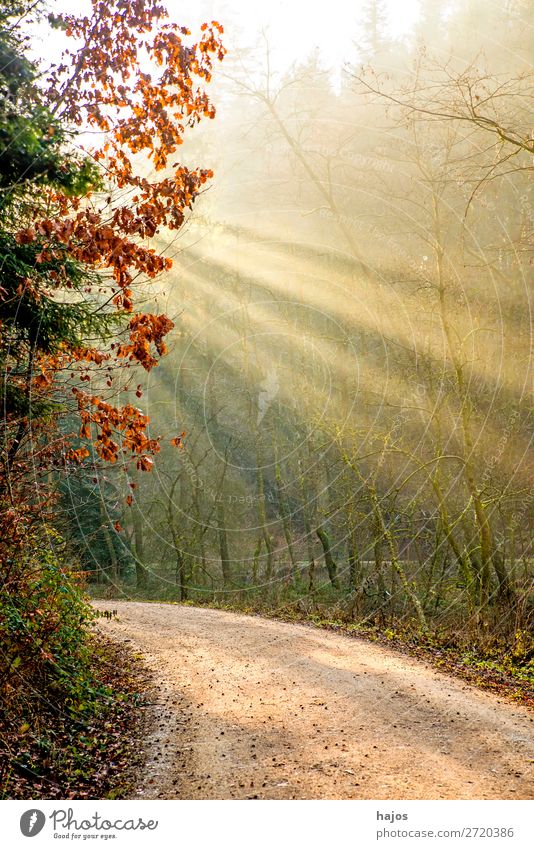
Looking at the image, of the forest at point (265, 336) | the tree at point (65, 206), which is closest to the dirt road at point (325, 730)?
the forest at point (265, 336)

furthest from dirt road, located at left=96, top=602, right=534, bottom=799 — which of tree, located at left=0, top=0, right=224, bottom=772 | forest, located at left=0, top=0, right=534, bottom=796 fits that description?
tree, located at left=0, top=0, right=224, bottom=772

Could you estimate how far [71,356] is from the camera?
24.2 ft

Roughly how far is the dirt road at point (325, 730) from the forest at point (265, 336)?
1.15m

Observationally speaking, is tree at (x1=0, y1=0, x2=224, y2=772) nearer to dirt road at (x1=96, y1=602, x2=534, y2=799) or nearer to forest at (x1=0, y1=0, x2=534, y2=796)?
forest at (x1=0, y1=0, x2=534, y2=796)

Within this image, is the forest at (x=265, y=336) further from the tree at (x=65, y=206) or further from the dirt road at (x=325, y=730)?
the dirt road at (x=325, y=730)

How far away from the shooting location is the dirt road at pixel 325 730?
15.9ft

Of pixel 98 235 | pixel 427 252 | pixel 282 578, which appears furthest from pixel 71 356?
pixel 427 252

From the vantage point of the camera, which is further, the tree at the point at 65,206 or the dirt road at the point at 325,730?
the tree at the point at 65,206

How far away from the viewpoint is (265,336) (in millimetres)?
27906

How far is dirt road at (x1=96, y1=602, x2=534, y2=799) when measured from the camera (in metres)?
4.85

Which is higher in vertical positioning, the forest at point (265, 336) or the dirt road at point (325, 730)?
the forest at point (265, 336)

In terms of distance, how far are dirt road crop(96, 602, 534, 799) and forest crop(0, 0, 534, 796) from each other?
1.15 m
